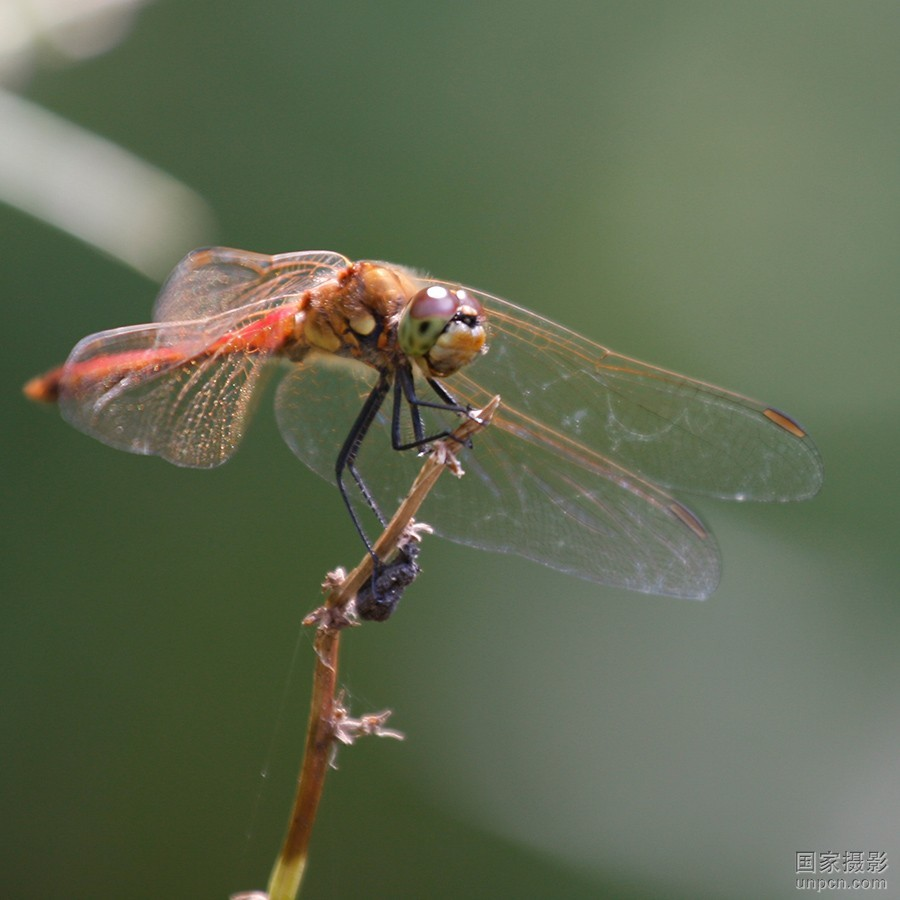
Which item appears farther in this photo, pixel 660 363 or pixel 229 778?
pixel 660 363

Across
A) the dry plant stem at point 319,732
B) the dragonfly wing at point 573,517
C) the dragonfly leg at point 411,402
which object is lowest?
the dry plant stem at point 319,732

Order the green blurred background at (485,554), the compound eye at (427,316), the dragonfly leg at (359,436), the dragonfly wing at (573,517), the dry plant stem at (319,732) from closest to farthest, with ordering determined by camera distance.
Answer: the dry plant stem at (319,732), the compound eye at (427,316), the dragonfly wing at (573,517), the dragonfly leg at (359,436), the green blurred background at (485,554)

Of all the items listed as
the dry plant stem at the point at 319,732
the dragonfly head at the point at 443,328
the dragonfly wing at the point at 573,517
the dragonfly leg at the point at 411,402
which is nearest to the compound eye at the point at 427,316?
the dragonfly head at the point at 443,328

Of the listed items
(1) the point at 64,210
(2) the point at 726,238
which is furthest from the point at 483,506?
(2) the point at 726,238

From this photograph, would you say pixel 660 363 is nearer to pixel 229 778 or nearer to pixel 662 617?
pixel 662 617

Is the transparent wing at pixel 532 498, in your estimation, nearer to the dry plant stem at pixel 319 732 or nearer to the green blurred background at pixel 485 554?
the dry plant stem at pixel 319 732

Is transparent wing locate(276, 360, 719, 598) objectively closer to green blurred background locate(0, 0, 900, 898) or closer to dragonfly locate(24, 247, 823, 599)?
dragonfly locate(24, 247, 823, 599)

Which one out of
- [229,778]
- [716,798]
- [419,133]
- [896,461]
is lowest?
[229,778]
